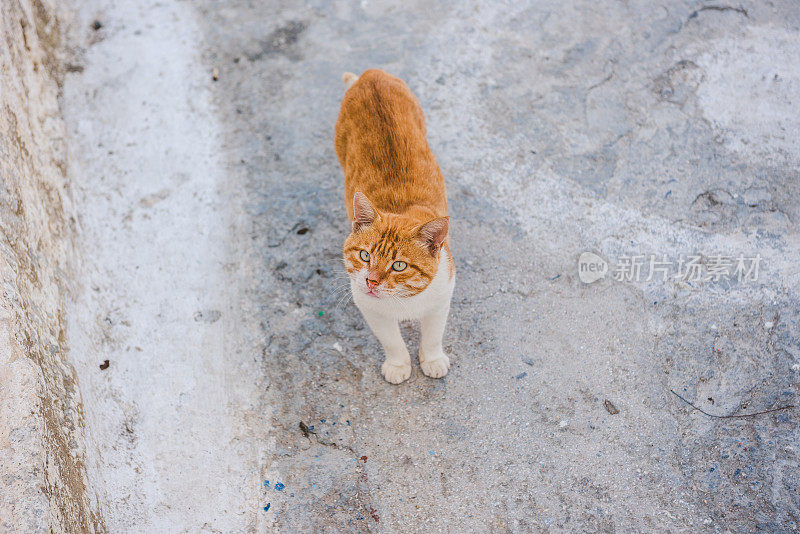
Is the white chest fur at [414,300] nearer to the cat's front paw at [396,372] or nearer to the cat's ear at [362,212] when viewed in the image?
the cat's ear at [362,212]

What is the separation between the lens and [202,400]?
8.48 feet

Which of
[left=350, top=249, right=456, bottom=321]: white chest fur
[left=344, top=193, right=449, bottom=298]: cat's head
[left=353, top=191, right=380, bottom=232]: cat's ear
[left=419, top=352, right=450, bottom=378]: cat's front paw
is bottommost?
[left=419, top=352, right=450, bottom=378]: cat's front paw

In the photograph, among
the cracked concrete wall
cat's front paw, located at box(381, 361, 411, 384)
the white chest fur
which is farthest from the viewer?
cat's front paw, located at box(381, 361, 411, 384)

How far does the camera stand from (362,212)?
6.83 feet

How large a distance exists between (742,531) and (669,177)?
1807 mm

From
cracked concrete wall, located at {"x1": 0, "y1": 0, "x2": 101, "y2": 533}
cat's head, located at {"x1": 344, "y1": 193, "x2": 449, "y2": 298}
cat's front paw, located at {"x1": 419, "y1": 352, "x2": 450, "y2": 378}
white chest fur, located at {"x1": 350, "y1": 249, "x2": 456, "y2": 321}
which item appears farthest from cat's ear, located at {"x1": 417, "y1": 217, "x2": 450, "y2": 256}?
cracked concrete wall, located at {"x1": 0, "y1": 0, "x2": 101, "y2": 533}

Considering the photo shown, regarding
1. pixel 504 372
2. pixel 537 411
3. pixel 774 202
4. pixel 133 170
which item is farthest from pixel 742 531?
pixel 133 170

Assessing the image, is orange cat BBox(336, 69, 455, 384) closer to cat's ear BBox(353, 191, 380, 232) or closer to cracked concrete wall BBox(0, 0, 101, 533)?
cat's ear BBox(353, 191, 380, 232)

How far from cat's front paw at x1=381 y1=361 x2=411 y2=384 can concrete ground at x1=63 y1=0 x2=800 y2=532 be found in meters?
0.06

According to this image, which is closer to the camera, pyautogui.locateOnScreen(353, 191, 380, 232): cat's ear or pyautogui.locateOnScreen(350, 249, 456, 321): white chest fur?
pyautogui.locateOnScreen(353, 191, 380, 232): cat's ear

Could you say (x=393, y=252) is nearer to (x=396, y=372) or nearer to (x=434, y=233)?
(x=434, y=233)

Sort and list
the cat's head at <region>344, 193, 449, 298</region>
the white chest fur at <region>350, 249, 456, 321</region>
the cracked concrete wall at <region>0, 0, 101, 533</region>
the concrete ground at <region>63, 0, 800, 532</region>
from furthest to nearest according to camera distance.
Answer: the concrete ground at <region>63, 0, 800, 532</region> < the white chest fur at <region>350, 249, 456, 321</region> < the cat's head at <region>344, 193, 449, 298</region> < the cracked concrete wall at <region>0, 0, 101, 533</region>

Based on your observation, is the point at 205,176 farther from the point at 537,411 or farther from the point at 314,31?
the point at 537,411

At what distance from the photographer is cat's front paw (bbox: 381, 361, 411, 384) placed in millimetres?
2605
